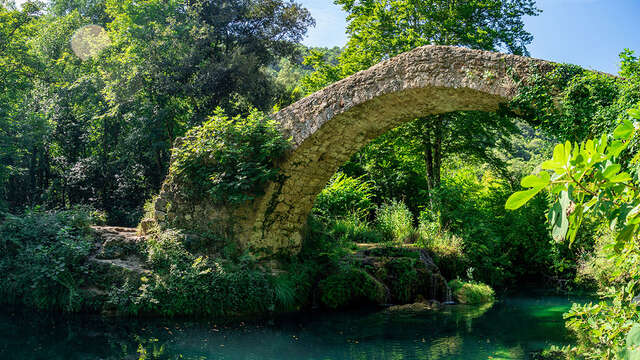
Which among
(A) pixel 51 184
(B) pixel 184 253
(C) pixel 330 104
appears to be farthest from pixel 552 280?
(A) pixel 51 184

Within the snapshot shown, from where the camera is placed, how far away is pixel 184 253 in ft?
24.5

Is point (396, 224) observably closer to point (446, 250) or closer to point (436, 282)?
point (446, 250)

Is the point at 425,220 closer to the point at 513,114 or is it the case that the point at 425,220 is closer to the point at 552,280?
the point at 552,280

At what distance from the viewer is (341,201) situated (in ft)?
35.8

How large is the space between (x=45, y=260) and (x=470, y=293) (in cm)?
698

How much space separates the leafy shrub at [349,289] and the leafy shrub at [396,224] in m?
1.88

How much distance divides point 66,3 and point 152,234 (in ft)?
62.4

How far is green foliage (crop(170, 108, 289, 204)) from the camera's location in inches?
304

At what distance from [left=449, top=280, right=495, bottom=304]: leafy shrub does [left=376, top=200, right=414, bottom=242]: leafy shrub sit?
5.43ft

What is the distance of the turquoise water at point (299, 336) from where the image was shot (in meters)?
5.23

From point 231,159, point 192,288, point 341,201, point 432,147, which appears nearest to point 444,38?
point 432,147

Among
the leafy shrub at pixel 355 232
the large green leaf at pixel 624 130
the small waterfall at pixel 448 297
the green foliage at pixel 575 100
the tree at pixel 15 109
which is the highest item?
the tree at pixel 15 109

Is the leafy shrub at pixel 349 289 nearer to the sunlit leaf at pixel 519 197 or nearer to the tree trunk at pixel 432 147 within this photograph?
the tree trunk at pixel 432 147

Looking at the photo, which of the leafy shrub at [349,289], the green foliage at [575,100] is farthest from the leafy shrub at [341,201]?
the green foliage at [575,100]
